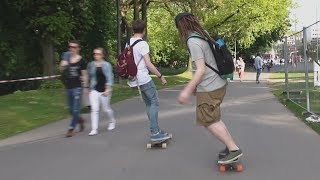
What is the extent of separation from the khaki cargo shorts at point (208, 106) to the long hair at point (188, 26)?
2.18 feet

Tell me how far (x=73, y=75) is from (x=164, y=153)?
8.99 ft

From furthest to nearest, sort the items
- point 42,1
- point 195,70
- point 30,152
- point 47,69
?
point 47,69
point 42,1
point 30,152
point 195,70

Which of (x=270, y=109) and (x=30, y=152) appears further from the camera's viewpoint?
(x=270, y=109)

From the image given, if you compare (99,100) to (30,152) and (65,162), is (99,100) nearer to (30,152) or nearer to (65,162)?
(30,152)

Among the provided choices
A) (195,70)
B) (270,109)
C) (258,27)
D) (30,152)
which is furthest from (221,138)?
(258,27)

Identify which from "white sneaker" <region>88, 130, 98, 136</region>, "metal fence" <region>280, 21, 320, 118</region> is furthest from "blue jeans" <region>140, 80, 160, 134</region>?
"metal fence" <region>280, 21, 320, 118</region>

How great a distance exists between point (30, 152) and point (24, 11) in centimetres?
1891

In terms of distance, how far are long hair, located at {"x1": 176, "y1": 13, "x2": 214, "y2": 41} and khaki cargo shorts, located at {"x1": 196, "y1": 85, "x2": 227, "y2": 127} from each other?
26.2 inches

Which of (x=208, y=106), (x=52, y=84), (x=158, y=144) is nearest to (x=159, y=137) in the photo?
(x=158, y=144)

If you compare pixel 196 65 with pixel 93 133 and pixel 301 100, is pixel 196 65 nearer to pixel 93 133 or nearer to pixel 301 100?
pixel 93 133

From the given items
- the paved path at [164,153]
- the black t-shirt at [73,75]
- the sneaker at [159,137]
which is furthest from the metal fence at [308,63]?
the black t-shirt at [73,75]

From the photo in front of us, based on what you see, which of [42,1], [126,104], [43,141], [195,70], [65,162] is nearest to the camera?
[195,70]

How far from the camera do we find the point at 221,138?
6762mm

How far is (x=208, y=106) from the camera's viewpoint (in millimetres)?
6672
